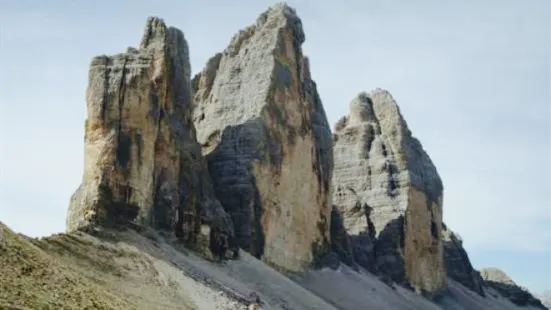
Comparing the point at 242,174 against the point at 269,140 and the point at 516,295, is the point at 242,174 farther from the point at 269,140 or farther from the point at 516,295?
the point at 516,295

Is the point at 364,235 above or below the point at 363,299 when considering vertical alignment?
above

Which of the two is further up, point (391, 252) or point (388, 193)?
point (388, 193)

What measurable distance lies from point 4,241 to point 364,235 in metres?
56.0

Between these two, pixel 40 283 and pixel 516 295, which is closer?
pixel 40 283

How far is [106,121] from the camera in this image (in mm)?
50375

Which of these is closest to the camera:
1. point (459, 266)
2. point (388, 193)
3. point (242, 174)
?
point (242, 174)

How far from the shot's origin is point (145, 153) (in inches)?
2028

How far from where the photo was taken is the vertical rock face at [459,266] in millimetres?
101469

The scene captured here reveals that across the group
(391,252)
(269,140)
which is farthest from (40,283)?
(391,252)

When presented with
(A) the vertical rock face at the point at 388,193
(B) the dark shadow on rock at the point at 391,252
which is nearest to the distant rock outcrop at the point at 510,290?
(A) the vertical rock face at the point at 388,193

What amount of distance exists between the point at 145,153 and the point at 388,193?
135ft

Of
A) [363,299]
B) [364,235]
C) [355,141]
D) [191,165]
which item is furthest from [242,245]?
[355,141]

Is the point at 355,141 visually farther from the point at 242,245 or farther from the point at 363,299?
the point at 242,245

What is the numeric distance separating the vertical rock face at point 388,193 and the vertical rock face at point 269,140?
1228 centimetres
